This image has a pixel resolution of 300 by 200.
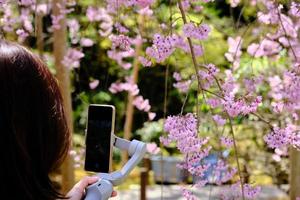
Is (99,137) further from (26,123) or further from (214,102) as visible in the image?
(214,102)

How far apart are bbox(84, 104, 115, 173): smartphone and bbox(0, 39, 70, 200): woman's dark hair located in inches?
7.0

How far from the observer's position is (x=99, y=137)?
1.13m

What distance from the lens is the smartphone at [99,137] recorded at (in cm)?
113

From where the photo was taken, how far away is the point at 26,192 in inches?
36.5

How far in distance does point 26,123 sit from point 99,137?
237 mm

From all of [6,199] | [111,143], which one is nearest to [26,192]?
[6,199]

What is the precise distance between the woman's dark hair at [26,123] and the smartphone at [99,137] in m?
0.18

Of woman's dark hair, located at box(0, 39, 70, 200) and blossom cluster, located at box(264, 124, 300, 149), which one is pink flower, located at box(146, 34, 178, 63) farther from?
woman's dark hair, located at box(0, 39, 70, 200)

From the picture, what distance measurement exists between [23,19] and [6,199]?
3312 millimetres

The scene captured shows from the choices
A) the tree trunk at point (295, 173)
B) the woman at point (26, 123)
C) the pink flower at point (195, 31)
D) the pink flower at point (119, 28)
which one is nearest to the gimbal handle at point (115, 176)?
the woman at point (26, 123)

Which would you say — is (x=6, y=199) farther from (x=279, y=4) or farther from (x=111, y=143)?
(x=279, y=4)

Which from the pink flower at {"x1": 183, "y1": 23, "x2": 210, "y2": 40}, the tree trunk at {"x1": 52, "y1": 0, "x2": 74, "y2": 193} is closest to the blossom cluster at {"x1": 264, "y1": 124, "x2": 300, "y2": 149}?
the pink flower at {"x1": 183, "y1": 23, "x2": 210, "y2": 40}

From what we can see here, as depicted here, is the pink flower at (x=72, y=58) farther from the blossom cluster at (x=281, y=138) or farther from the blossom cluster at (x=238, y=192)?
the blossom cluster at (x=281, y=138)

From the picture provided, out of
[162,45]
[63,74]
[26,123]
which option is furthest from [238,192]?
[63,74]
